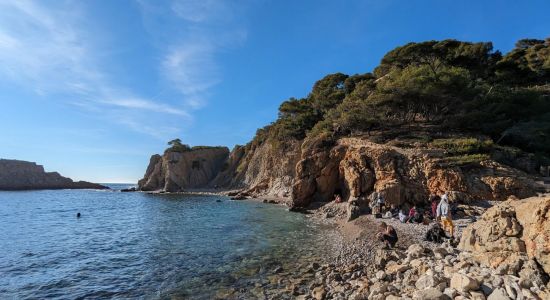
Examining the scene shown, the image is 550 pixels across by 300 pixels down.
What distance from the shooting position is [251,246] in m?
18.0

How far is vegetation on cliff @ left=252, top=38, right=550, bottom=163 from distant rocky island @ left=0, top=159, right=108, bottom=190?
120348 mm

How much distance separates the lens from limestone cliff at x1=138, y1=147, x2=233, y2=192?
85875 millimetres

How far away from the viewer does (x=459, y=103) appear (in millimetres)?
37656

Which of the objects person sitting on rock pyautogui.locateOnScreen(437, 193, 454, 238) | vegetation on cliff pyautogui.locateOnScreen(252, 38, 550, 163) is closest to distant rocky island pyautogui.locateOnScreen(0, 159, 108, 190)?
vegetation on cliff pyautogui.locateOnScreen(252, 38, 550, 163)

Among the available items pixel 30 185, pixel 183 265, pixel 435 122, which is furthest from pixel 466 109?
pixel 30 185

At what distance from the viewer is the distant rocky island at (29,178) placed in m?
116

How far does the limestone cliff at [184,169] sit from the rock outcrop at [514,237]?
79002 millimetres

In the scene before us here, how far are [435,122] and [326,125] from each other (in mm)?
14426

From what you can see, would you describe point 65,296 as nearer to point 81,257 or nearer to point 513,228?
point 81,257

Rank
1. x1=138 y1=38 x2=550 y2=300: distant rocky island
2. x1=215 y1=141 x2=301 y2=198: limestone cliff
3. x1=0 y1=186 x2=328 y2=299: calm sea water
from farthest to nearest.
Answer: x1=215 y1=141 x2=301 y2=198: limestone cliff → x1=0 y1=186 x2=328 y2=299: calm sea water → x1=138 y1=38 x2=550 y2=300: distant rocky island

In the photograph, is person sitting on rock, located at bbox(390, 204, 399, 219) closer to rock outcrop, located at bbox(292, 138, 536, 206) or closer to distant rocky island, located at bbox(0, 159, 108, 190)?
rock outcrop, located at bbox(292, 138, 536, 206)

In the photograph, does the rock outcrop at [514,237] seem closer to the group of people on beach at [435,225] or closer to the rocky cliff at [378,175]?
the group of people on beach at [435,225]

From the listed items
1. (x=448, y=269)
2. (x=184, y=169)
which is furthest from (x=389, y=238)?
(x=184, y=169)

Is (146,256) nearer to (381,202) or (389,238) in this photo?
(389,238)
